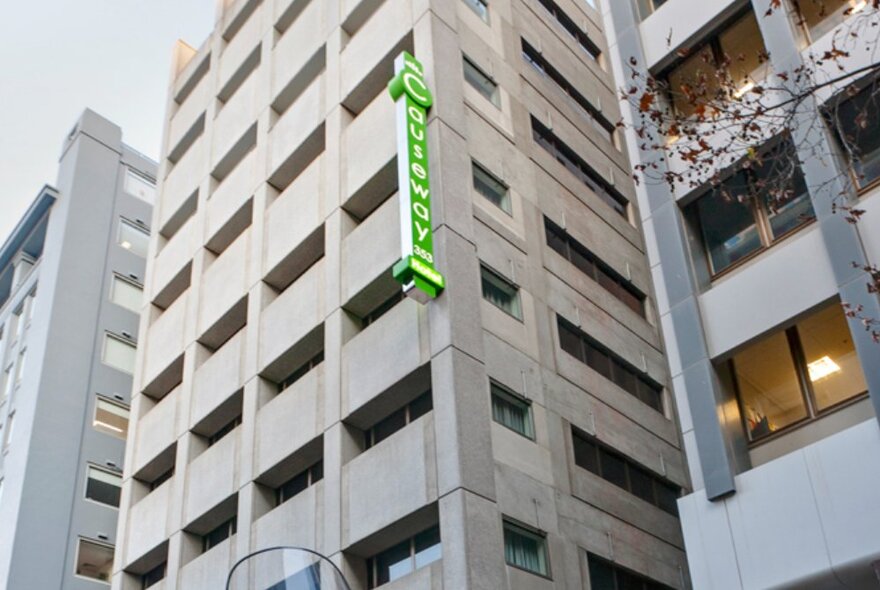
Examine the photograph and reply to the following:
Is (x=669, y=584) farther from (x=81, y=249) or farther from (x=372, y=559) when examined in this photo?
(x=81, y=249)

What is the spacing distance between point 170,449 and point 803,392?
24.0 meters

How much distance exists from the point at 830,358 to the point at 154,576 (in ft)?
83.2

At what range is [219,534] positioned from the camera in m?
33.4

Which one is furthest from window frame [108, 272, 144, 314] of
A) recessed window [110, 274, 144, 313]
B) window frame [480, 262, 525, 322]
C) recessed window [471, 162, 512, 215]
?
window frame [480, 262, 525, 322]

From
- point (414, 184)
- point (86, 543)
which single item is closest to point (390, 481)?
point (414, 184)

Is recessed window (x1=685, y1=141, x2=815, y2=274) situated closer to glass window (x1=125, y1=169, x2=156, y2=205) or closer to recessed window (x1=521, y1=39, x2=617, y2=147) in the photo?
recessed window (x1=521, y1=39, x2=617, y2=147)

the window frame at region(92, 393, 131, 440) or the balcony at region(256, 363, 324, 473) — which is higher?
the window frame at region(92, 393, 131, 440)

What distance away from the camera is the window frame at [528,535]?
23.9 meters

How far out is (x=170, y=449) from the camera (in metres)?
36.8

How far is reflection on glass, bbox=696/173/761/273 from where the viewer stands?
2031 centimetres

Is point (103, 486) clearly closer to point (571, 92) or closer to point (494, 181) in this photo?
point (494, 181)

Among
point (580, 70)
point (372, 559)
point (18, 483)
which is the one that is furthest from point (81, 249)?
point (372, 559)

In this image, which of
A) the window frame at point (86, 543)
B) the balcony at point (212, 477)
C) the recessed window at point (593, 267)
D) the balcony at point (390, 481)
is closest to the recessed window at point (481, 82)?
the recessed window at point (593, 267)

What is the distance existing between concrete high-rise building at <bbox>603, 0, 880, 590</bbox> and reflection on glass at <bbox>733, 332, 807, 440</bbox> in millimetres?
25
